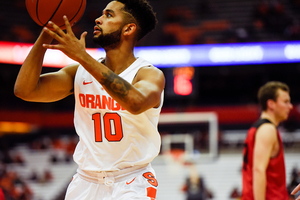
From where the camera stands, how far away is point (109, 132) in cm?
242

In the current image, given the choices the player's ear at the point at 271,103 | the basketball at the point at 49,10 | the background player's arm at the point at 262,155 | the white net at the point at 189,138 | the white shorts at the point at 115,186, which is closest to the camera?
the white shorts at the point at 115,186

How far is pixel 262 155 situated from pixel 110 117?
66.1 inches

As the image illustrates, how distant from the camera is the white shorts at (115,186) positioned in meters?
2.32

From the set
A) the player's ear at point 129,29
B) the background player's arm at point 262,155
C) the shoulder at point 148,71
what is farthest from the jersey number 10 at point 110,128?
the background player's arm at point 262,155

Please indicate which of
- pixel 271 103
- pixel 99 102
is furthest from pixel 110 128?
pixel 271 103

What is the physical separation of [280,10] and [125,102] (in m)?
13.1

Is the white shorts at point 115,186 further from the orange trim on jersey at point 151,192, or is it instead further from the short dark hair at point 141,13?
the short dark hair at point 141,13

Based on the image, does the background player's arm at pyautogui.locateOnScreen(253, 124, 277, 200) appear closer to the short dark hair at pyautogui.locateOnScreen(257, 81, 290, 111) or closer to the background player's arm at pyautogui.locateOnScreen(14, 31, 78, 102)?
the short dark hair at pyautogui.locateOnScreen(257, 81, 290, 111)

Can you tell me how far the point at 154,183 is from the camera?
2.44 meters

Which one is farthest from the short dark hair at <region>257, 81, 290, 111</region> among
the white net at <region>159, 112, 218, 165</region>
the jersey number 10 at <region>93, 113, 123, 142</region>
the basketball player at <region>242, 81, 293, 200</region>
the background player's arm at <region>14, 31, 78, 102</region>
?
the white net at <region>159, 112, 218, 165</region>

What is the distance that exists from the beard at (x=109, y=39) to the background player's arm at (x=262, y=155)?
173cm

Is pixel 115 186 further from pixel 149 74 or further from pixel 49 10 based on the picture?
pixel 49 10

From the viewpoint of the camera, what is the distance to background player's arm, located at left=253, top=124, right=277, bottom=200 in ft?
10.9

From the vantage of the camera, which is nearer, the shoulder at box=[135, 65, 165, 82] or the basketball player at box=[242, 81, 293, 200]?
the shoulder at box=[135, 65, 165, 82]
